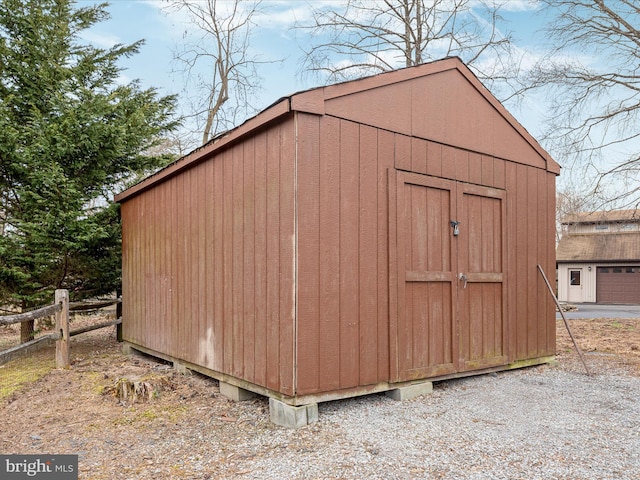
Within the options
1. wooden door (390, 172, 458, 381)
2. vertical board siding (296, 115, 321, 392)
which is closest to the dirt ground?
vertical board siding (296, 115, 321, 392)

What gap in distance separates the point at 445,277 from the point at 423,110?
1.54m

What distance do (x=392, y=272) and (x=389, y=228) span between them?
0.37 m

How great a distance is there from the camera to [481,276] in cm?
459

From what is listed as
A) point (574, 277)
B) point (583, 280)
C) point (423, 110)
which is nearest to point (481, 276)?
point (423, 110)

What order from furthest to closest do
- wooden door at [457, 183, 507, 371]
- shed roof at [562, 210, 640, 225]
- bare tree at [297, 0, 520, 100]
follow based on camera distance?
bare tree at [297, 0, 520, 100] → shed roof at [562, 210, 640, 225] → wooden door at [457, 183, 507, 371]

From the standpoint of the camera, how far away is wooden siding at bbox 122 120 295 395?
348 centimetres

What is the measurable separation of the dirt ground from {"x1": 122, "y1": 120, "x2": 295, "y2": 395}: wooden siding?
29cm

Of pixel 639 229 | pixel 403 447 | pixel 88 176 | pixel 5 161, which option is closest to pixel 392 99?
pixel 403 447

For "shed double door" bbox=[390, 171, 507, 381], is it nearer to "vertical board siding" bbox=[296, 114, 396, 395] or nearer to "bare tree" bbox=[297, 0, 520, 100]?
"vertical board siding" bbox=[296, 114, 396, 395]

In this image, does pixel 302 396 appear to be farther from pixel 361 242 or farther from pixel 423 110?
pixel 423 110

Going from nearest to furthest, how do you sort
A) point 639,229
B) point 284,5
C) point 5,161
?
point 5,161
point 284,5
point 639,229

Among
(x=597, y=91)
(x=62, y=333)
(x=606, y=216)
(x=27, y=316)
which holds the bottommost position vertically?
(x=62, y=333)

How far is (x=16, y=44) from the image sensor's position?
7035 mm

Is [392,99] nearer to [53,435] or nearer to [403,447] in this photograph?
[403,447]
